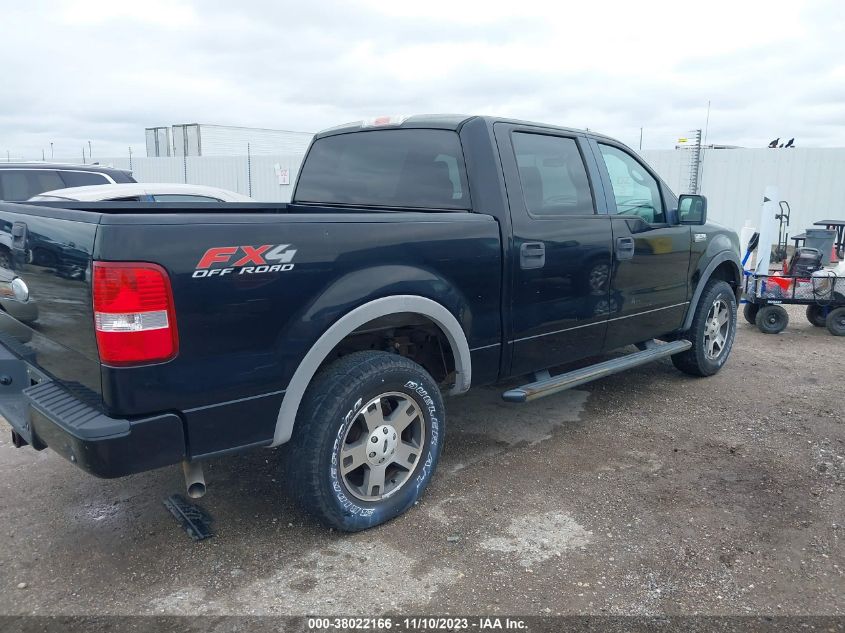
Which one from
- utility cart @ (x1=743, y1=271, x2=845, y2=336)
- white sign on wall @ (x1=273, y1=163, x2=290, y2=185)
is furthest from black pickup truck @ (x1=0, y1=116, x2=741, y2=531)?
white sign on wall @ (x1=273, y1=163, x2=290, y2=185)

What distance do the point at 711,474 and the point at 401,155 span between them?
102 inches

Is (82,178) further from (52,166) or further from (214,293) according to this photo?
(214,293)

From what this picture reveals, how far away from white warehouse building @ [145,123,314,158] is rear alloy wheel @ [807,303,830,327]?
626 inches

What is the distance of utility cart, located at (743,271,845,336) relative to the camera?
24.6 ft

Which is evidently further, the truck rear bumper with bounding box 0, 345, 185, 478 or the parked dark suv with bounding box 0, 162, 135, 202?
the parked dark suv with bounding box 0, 162, 135, 202

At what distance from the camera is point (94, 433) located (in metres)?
2.42

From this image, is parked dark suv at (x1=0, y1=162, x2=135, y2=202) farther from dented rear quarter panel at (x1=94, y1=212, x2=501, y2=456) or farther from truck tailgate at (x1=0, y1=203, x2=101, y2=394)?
dented rear quarter panel at (x1=94, y1=212, x2=501, y2=456)

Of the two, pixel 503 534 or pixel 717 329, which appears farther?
pixel 717 329

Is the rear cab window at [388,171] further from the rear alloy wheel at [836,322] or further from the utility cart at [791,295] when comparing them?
the rear alloy wheel at [836,322]

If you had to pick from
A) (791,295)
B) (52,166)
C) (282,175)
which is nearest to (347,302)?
(791,295)

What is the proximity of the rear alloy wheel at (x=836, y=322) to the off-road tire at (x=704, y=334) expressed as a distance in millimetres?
2514

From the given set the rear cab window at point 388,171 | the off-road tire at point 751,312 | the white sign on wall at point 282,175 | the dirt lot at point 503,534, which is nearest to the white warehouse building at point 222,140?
the white sign on wall at point 282,175

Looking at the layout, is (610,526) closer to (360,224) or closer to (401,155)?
(360,224)

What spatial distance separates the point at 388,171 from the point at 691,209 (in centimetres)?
233
